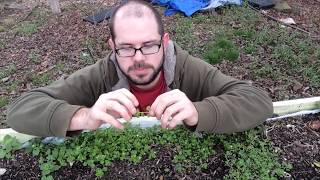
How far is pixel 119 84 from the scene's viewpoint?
314cm

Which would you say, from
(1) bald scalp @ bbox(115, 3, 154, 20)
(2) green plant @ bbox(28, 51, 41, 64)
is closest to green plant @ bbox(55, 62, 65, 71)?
(2) green plant @ bbox(28, 51, 41, 64)

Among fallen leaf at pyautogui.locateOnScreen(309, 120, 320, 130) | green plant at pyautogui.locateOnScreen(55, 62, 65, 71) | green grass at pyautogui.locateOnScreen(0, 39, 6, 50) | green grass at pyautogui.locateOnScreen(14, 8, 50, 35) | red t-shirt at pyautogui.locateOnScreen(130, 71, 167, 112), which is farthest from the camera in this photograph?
green grass at pyautogui.locateOnScreen(14, 8, 50, 35)

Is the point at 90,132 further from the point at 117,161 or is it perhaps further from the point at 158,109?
the point at 158,109

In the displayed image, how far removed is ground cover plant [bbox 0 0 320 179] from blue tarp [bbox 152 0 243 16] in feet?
0.46

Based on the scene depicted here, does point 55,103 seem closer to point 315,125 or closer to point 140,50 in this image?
point 140,50

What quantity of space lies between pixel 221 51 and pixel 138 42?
9.80ft

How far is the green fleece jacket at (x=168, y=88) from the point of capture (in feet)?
8.43

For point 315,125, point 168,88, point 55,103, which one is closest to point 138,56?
point 168,88

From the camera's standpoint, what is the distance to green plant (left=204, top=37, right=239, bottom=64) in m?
5.43

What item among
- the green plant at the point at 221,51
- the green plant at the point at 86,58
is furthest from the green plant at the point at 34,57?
the green plant at the point at 221,51

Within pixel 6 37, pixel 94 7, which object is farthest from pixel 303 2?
pixel 6 37

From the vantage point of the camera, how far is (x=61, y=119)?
2.56m

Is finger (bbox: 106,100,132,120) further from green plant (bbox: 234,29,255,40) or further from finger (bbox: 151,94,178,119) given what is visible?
green plant (bbox: 234,29,255,40)

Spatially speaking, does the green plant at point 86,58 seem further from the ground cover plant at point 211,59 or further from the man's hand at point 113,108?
the man's hand at point 113,108
